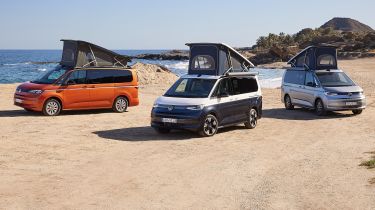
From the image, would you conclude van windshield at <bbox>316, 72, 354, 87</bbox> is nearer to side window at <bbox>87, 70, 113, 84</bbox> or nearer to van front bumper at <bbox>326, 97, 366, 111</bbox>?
van front bumper at <bbox>326, 97, 366, 111</bbox>

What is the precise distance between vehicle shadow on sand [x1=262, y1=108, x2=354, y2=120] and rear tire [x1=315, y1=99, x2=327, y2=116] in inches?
6.8

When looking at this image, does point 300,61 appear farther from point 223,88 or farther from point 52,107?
point 52,107

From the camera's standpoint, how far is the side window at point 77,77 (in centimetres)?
1936

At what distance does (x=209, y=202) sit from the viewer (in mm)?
8477

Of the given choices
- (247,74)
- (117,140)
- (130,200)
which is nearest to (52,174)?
(130,200)

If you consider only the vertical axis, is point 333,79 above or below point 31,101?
above

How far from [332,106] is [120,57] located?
8774mm

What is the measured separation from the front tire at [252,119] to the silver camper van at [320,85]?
4123mm

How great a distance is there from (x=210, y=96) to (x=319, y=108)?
7017 mm

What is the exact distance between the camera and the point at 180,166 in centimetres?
1110

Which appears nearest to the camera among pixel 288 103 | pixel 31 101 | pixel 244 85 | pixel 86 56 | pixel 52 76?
pixel 244 85

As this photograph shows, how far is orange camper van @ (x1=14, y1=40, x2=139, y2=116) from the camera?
18.8m

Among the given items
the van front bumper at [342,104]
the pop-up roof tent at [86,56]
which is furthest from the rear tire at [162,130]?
the van front bumper at [342,104]

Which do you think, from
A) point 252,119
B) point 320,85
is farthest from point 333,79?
point 252,119
